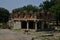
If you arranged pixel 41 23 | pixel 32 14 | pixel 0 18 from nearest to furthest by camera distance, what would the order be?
pixel 32 14 → pixel 41 23 → pixel 0 18

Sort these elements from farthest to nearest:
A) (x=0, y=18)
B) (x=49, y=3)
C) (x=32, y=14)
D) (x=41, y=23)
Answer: (x=0, y=18) < (x=49, y=3) < (x=41, y=23) < (x=32, y=14)

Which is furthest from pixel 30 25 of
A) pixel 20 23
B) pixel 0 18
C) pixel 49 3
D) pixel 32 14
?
pixel 0 18

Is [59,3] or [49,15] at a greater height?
[59,3]

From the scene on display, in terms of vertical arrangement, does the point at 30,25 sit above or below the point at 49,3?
below

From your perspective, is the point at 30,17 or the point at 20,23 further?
the point at 20,23

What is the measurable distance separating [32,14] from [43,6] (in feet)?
74.0

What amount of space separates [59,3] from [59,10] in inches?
83.6

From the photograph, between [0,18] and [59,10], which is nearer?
[59,10]

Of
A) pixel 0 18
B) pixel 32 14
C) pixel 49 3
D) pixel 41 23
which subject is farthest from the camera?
pixel 0 18

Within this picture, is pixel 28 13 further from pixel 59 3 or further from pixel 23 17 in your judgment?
pixel 59 3

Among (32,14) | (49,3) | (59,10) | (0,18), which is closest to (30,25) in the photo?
(32,14)

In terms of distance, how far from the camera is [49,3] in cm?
5875

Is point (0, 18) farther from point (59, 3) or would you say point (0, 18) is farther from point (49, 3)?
point (59, 3)

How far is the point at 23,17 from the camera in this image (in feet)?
→ 134
